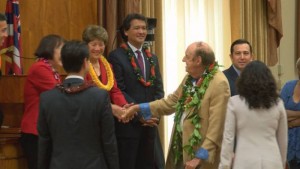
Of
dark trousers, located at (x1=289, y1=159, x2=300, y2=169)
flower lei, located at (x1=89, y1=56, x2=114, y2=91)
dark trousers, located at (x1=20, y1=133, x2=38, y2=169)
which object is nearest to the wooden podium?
dark trousers, located at (x1=20, y1=133, x2=38, y2=169)

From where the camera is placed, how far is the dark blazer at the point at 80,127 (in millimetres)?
3086

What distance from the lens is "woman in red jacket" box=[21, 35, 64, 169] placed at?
383cm

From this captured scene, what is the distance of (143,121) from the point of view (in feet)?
14.4

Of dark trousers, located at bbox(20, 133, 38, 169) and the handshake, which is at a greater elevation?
the handshake

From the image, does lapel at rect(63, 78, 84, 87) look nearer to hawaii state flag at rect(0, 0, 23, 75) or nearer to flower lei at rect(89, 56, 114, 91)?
flower lei at rect(89, 56, 114, 91)

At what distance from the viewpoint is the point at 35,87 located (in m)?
3.86

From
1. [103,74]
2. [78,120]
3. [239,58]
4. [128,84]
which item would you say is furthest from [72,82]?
[239,58]

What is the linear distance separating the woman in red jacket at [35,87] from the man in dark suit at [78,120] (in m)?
0.68

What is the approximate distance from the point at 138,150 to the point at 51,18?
5.31 ft

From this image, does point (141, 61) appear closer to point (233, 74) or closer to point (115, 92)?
point (115, 92)

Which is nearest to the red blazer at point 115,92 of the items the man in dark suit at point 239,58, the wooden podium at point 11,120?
the wooden podium at point 11,120

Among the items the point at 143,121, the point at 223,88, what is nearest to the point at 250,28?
the point at 143,121

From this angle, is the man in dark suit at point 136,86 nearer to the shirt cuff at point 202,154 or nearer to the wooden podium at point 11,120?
the wooden podium at point 11,120

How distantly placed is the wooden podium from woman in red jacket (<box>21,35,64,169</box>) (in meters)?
0.08
